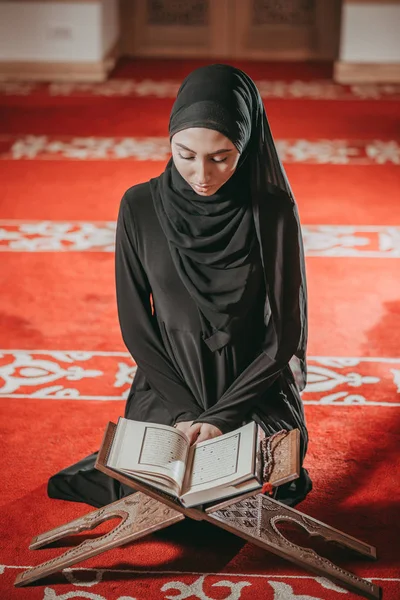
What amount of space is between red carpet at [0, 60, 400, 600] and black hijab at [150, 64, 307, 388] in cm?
58

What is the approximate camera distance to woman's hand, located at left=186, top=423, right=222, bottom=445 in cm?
211

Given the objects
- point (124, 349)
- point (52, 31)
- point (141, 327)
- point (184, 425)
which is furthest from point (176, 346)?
point (52, 31)

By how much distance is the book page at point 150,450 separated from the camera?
1880mm

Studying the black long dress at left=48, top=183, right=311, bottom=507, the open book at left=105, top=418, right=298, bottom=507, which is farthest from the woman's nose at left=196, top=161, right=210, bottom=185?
the open book at left=105, top=418, right=298, bottom=507

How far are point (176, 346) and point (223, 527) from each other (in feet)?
1.64

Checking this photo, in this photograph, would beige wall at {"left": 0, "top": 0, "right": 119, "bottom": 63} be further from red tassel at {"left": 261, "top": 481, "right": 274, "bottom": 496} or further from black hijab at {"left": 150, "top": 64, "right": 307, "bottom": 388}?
red tassel at {"left": 261, "top": 481, "right": 274, "bottom": 496}

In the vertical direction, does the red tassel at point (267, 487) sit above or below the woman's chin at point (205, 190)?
below

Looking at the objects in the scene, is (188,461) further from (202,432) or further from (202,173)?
(202,173)

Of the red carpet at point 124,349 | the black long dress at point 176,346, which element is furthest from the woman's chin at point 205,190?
the red carpet at point 124,349

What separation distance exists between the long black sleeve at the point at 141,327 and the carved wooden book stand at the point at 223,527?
0.26m

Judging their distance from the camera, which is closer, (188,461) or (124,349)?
(188,461)

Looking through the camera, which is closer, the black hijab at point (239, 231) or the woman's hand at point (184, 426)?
the black hijab at point (239, 231)

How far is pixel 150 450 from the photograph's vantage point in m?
1.93

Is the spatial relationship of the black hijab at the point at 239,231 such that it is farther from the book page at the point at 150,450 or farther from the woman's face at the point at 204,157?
the book page at the point at 150,450
